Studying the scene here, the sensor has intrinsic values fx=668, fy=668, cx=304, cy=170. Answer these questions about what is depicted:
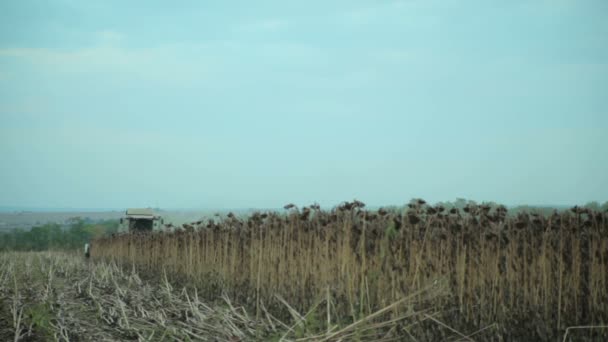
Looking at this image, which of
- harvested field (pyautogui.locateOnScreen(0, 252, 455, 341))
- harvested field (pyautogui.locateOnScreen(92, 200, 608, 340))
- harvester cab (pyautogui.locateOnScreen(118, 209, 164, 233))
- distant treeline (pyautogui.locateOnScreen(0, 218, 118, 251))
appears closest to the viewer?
harvested field (pyautogui.locateOnScreen(0, 252, 455, 341))

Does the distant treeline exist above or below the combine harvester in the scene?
below

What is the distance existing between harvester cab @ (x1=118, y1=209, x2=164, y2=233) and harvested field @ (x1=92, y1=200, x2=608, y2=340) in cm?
1714

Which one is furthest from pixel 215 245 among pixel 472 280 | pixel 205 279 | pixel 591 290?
pixel 591 290

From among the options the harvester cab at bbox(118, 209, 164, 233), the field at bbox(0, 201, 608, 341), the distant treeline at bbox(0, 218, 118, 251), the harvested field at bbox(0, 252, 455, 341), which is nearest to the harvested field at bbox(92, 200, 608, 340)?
the field at bbox(0, 201, 608, 341)

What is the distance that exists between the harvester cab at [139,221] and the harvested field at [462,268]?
17139 mm

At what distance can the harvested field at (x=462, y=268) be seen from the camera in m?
5.94

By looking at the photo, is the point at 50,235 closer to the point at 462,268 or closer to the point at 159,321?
the point at 159,321

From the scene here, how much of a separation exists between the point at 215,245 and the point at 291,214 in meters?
3.11

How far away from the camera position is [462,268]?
616cm

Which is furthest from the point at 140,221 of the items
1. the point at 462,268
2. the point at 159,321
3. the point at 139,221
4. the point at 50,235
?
the point at 50,235

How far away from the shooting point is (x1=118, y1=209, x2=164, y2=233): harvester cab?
2442cm

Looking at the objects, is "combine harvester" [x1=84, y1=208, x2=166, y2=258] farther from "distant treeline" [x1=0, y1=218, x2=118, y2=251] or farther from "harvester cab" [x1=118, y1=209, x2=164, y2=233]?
"distant treeline" [x1=0, y1=218, x2=118, y2=251]

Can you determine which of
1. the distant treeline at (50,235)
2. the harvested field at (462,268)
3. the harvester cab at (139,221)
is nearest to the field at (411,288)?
the harvested field at (462,268)

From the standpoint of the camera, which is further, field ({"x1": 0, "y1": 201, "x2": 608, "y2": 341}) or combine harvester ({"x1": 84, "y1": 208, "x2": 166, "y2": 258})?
combine harvester ({"x1": 84, "y1": 208, "x2": 166, "y2": 258})
